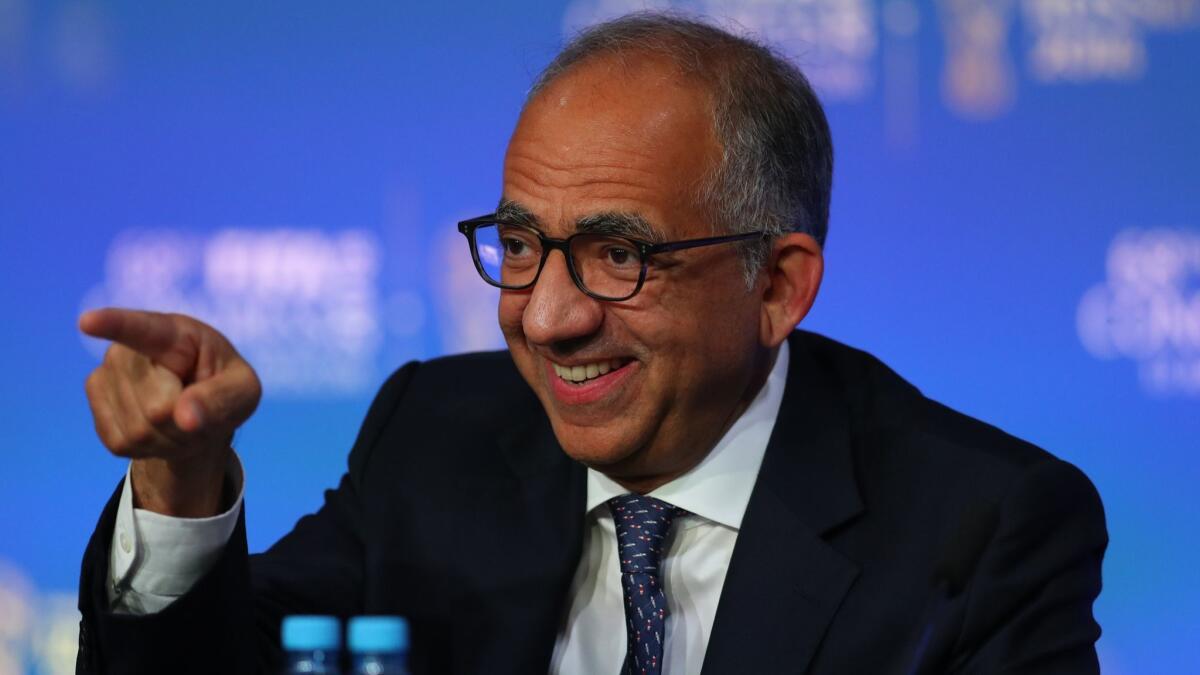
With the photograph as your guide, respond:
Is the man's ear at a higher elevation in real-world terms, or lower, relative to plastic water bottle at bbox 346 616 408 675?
higher

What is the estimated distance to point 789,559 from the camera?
2.24 meters

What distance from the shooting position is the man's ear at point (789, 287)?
2.38m

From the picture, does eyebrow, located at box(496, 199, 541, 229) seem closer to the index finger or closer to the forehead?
the forehead

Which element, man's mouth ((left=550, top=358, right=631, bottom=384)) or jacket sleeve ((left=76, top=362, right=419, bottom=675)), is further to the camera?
man's mouth ((left=550, top=358, right=631, bottom=384))

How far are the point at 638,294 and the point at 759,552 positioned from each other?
45 cm

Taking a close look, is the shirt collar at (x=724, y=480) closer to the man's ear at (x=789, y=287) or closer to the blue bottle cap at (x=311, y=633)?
the man's ear at (x=789, y=287)

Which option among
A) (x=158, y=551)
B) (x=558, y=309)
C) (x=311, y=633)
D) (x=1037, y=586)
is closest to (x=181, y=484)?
(x=158, y=551)

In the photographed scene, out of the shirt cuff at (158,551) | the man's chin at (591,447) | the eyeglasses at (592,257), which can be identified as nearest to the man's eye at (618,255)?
the eyeglasses at (592,257)

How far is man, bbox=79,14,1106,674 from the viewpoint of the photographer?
2182 millimetres

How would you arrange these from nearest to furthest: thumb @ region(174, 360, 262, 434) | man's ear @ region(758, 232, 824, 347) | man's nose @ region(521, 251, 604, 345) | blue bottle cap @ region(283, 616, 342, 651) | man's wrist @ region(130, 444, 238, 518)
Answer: blue bottle cap @ region(283, 616, 342, 651) → thumb @ region(174, 360, 262, 434) → man's wrist @ region(130, 444, 238, 518) → man's nose @ region(521, 251, 604, 345) → man's ear @ region(758, 232, 824, 347)

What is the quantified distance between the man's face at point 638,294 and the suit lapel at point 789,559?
17 cm

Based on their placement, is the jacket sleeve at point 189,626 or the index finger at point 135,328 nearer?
the index finger at point 135,328

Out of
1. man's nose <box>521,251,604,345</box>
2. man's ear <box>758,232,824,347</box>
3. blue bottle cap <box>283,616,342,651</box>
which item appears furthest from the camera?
man's ear <box>758,232,824,347</box>

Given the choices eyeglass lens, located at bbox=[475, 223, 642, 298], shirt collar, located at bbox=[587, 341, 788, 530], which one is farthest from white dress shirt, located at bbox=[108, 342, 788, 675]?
eyeglass lens, located at bbox=[475, 223, 642, 298]
